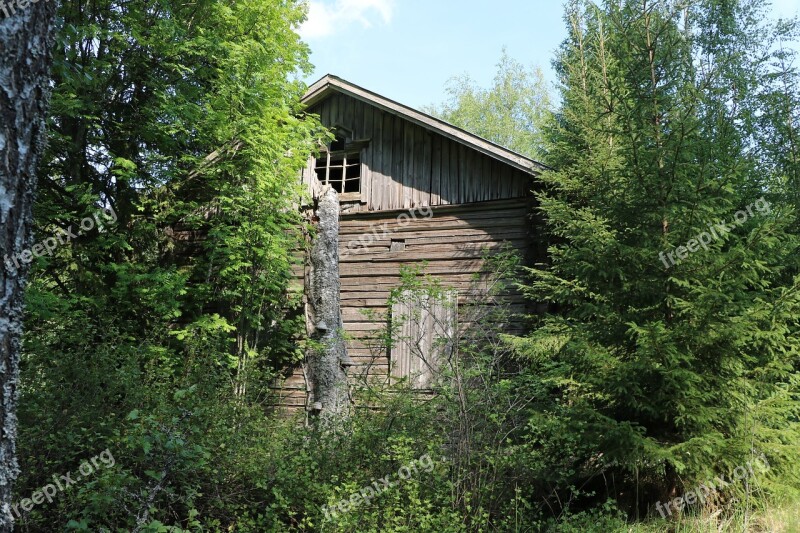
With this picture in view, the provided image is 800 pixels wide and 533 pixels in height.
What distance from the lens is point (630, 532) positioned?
18.4 feet

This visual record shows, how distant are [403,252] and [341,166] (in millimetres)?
2516

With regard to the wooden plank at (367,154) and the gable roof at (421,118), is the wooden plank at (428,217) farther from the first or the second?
the gable roof at (421,118)

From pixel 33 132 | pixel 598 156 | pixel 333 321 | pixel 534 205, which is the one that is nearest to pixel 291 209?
pixel 333 321

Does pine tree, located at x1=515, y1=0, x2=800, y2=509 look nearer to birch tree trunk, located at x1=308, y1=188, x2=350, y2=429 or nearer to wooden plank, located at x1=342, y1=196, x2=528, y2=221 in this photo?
birch tree trunk, located at x1=308, y1=188, x2=350, y2=429

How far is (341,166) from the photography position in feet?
43.0

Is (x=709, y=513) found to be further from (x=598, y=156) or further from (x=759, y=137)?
(x=759, y=137)

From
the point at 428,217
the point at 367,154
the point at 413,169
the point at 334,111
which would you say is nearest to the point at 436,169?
the point at 413,169

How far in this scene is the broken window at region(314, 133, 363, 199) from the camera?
42.4ft

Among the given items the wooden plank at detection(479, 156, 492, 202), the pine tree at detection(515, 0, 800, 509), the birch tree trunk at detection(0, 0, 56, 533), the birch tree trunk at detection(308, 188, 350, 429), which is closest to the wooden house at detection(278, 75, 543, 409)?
the wooden plank at detection(479, 156, 492, 202)

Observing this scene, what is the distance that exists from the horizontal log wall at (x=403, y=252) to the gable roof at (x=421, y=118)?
83 cm

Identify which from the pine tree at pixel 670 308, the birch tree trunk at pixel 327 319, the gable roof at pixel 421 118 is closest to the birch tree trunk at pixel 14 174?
the pine tree at pixel 670 308

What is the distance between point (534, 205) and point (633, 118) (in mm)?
4454

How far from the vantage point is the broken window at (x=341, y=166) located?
12.9 metres

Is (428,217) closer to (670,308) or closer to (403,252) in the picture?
(403,252)
